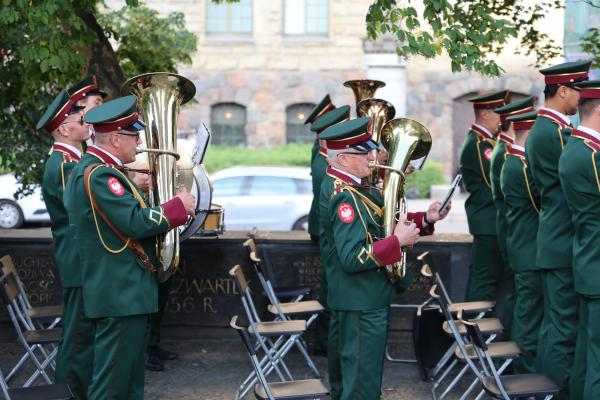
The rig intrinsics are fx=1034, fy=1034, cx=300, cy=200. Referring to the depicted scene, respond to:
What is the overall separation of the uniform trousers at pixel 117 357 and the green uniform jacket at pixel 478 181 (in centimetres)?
350

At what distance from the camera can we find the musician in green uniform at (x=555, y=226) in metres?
6.28

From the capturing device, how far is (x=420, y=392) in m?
7.40

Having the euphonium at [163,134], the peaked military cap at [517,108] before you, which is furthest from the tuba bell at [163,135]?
the peaked military cap at [517,108]

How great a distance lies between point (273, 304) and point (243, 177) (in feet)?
29.2

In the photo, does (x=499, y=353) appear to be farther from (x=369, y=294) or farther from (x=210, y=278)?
(x=210, y=278)

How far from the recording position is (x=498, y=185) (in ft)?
25.3

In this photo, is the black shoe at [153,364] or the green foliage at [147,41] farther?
the green foliage at [147,41]

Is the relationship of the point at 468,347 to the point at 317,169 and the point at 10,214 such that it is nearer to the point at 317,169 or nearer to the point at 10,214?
the point at 317,169

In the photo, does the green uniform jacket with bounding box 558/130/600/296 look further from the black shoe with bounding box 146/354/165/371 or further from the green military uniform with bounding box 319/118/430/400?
the black shoe with bounding box 146/354/165/371

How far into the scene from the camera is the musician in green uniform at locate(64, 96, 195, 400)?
553 cm

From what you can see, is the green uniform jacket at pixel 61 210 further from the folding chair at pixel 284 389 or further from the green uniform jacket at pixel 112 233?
the folding chair at pixel 284 389

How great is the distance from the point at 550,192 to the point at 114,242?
270cm

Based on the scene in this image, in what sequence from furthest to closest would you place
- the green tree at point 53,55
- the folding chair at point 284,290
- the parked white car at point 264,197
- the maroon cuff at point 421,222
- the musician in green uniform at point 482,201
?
the parked white car at point 264,197
the musician in green uniform at point 482,201
the folding chair at point 284,290
the green tree at point 53,55
the maroon cuff at point 421,222

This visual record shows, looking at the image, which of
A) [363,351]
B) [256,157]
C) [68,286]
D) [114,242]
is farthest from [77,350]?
[256,157]
